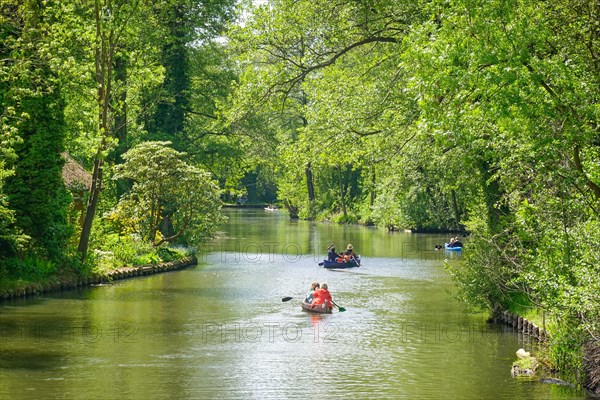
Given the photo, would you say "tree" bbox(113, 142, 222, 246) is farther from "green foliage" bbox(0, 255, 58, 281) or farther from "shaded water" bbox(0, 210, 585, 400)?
"green foliage" bbox(0, 255, 58, 281)

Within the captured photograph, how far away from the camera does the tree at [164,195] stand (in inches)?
1425

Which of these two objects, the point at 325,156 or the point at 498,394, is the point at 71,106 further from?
the point at 498,394

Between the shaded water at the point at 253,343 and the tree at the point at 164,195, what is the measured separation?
15.9 feet

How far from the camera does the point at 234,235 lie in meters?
58.2

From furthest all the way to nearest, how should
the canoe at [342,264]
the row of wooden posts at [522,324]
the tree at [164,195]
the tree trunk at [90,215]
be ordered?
the canoe at [342,264], the tree at [164,195], the tree trunk at [90,215], the row of wooden posts at [522,324]

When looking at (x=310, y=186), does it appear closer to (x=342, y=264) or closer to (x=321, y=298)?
(x=342, y=264)

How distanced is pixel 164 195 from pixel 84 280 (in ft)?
28.0

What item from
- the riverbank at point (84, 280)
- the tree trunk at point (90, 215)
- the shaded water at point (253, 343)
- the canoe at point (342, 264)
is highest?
the tree trunk at point (90, 215)

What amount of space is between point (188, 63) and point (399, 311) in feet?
77.8

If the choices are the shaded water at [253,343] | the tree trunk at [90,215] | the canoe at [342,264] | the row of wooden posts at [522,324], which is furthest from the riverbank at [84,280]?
the row of wooden posts at [522,324]

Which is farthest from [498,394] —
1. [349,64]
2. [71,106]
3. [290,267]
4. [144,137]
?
[144,137]

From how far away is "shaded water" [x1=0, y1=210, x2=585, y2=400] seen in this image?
15289 millimetres

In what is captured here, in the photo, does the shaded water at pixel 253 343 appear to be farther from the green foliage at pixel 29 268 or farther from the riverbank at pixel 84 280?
the green foliage at pixel 29 268

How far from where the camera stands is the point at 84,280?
1128 inches
